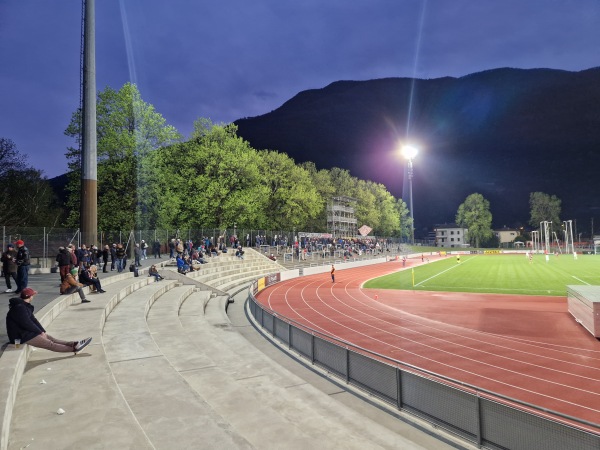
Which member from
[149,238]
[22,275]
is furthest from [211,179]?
[22,275]

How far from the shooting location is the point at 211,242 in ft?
121

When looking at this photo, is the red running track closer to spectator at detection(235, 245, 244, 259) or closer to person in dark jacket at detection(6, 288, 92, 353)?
spectator at detection(235, 245, 244, 259)

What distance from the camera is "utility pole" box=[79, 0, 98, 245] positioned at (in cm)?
2144

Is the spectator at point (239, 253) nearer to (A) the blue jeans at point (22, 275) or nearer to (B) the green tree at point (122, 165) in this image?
(B) the green tree at point (122, 165)

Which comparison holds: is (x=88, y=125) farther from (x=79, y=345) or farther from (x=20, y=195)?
(x=20, y=195)

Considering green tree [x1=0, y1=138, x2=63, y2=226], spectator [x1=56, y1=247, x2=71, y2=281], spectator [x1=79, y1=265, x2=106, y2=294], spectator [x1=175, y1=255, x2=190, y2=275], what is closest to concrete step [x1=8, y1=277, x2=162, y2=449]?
spectator [x1=79, y1=265, x2=106, y2=294]

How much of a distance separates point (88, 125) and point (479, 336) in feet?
72.0

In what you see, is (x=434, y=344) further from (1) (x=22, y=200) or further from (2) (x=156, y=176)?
(1) (x=22, y=200)

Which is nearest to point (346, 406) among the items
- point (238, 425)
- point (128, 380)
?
point (238, 425)

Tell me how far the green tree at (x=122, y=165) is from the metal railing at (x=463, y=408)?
3191 centimetres

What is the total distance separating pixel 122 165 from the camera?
36.2 m

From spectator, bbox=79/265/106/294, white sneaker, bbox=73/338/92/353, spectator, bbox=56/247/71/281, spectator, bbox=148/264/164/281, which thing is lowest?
white sneaker, bbox=73/338/92/353

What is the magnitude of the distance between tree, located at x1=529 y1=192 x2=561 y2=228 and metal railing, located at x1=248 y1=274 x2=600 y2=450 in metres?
174

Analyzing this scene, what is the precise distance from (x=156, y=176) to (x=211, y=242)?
8766 millimetres
